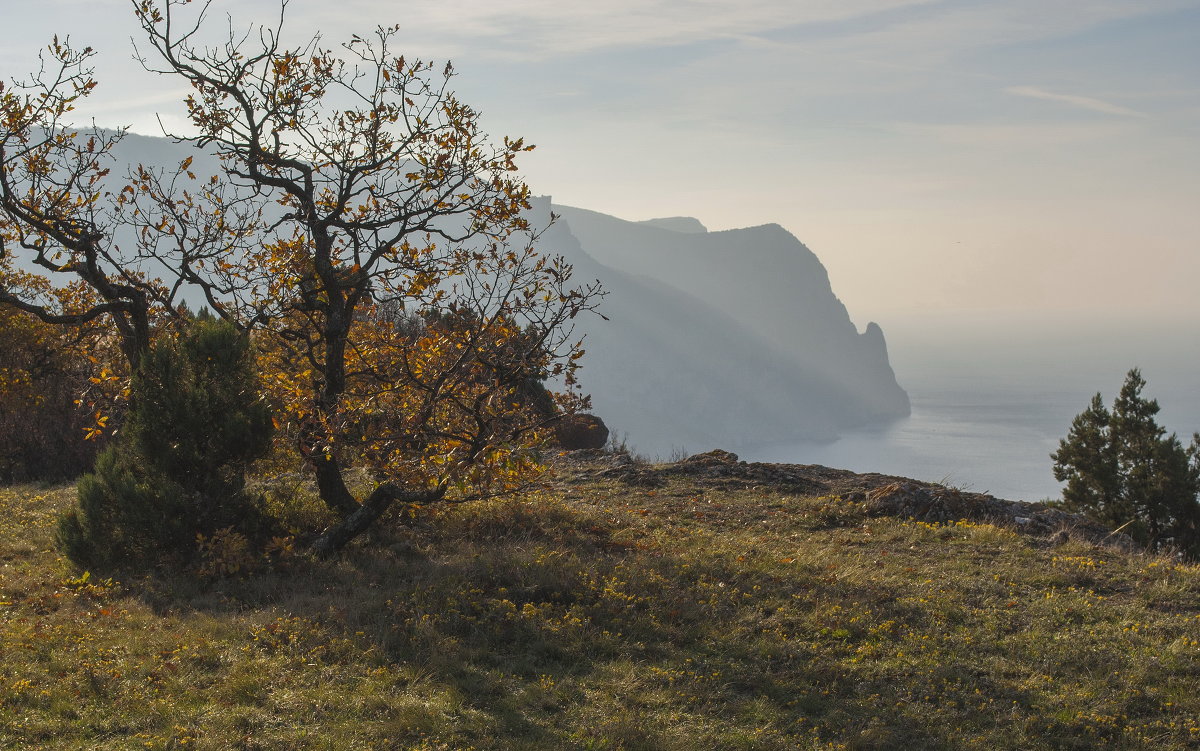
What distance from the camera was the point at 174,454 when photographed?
36.6ft

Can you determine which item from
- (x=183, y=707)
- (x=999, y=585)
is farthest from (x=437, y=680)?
(x=999, y=585)

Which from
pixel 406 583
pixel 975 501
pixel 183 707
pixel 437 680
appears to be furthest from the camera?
pixel 975 501

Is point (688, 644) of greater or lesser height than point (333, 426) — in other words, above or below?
below

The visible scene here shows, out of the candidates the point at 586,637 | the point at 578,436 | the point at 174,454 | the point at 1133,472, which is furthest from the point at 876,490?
the point at 1133,472

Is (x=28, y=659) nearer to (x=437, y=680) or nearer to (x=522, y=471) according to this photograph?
(x=437, y=680)

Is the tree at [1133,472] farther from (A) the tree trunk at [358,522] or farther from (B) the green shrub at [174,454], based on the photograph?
(B) the green shrub at [174,454]

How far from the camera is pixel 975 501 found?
15.8 meters

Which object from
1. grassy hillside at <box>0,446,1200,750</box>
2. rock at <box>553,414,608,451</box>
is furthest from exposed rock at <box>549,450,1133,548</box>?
rock at <box>553,414,608,451</box>

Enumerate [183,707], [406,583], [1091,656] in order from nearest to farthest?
[183,707]
[1091,656]
[406,583]

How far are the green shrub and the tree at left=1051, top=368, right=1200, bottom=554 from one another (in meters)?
28.8

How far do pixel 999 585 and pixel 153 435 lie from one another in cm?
1152

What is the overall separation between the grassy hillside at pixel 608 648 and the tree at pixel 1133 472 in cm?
2127

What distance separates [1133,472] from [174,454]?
33209 millimetres

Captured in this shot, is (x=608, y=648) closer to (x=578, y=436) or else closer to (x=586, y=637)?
(x=586, y=637)
